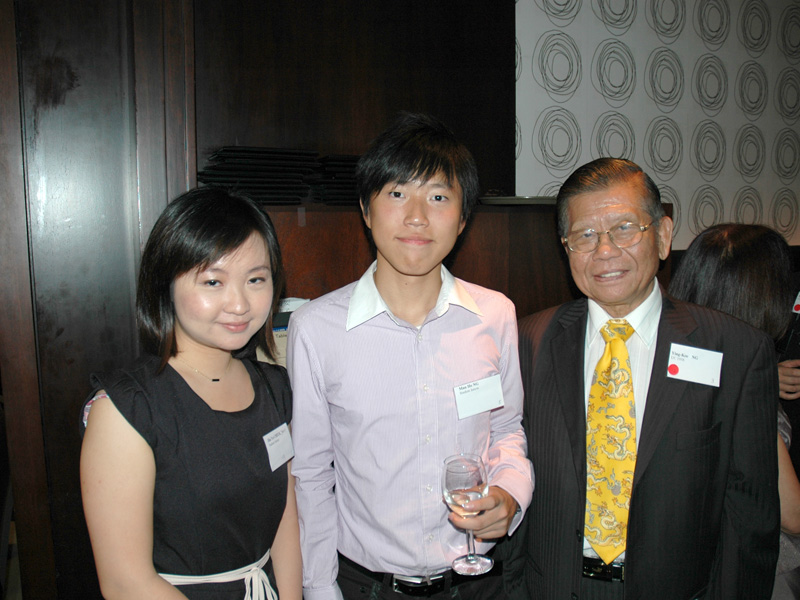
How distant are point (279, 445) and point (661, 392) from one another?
112 centimetres

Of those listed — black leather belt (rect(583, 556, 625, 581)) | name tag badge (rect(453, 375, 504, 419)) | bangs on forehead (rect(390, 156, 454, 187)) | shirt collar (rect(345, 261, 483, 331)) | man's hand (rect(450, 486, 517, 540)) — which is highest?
bangs on forehead (rect(390, 156, 454, 187))

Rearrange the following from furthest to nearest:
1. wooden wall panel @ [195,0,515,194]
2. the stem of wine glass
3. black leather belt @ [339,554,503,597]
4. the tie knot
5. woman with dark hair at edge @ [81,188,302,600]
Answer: wooden wall panel @ [195,0,515,194]
the tie knot
black leather belt @ [339,554,503,597]
the stem of wine glass
woman with dark hair at edge @ [81,188,302,600]

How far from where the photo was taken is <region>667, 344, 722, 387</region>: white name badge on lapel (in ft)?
5.12

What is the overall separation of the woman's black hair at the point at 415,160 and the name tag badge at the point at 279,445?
0.74 meters

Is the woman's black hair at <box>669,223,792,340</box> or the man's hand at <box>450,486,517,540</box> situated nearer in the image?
the man's hand at <box>450,486,517,540</box>

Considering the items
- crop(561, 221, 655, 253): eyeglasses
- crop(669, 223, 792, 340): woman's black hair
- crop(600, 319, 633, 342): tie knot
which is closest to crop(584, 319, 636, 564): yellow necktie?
crop(600, 319, 633, 342): tie knot

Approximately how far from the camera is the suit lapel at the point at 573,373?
63.6 inches

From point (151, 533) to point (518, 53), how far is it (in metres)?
3.19

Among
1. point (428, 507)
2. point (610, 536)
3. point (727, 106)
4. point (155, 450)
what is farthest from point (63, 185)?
point (727, 106)

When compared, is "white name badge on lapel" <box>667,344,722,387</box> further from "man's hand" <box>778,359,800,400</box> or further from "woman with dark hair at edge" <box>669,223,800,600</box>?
"man's hand" <box>778,359,800,400</box>

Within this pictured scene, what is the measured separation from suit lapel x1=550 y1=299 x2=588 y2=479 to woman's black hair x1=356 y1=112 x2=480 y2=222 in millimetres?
512

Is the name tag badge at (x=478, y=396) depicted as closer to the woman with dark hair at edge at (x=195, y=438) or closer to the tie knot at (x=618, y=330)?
the tie knot at (x=618, y=330)

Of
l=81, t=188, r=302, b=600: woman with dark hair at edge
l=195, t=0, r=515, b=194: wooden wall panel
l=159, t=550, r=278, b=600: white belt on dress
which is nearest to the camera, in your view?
l=81, t=188, r=302, b=600: woman with dark hair at edge

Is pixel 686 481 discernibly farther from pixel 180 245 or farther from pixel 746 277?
pixel 180 245
